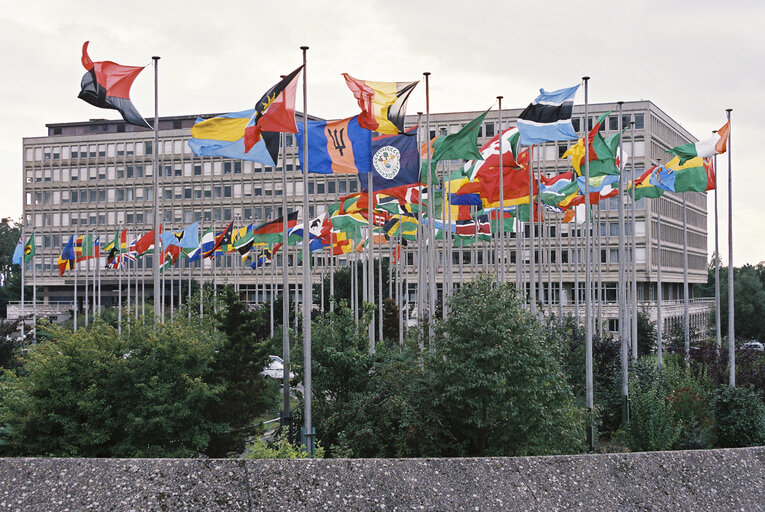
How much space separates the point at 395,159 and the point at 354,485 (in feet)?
57.0

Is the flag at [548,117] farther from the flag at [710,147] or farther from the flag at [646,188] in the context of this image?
the flag at [646,188]

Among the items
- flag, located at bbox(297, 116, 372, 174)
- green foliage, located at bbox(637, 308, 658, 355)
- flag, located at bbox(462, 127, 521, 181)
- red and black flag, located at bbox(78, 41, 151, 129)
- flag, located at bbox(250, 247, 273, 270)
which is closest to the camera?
red and black flag, located at bbox(78, 41, 151, 129)

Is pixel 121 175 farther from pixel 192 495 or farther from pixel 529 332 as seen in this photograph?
pixel 192 495

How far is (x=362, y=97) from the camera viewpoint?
2148cm

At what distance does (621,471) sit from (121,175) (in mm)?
100989

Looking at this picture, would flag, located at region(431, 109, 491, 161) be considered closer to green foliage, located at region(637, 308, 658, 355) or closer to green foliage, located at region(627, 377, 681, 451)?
green foliage, located at region(627, 377, 681, 451)

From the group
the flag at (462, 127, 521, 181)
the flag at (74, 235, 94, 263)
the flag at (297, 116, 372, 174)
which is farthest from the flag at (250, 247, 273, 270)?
the flag at (297, 116, 372, 174)

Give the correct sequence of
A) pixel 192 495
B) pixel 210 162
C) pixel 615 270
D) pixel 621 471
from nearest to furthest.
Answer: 1. pixel 192 495
2. pixel 621 471
3. pixel 615 270
4. pixel 210 162

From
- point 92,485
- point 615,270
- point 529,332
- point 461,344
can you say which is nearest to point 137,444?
point 461,344

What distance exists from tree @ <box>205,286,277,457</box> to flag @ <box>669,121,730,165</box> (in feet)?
54.3

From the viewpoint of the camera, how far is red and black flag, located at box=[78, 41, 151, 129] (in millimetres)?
21062

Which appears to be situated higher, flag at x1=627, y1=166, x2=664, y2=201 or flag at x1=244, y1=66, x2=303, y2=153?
flag at x1=244, y1=66, x2=303, y2=153

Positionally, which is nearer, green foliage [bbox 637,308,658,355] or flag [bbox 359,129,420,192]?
flag [bbox 359,129,420,192]

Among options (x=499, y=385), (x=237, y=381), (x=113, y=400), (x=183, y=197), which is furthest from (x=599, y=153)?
(x=183, y=197)
